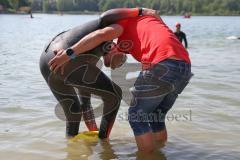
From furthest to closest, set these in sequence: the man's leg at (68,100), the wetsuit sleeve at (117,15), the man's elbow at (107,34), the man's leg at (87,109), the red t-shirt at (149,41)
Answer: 1. the man's leg at (87,109)
2. the man's leg at (68,100)
3. the wetsuit sleeve at (117,15)
4. the man's elbow at (107,34)
5. the red t-shirt at (149,41)

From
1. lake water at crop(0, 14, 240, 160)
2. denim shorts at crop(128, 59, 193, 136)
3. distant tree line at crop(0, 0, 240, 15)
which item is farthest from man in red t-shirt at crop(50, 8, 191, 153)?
distant tree line at crop(0, 0, 240, 15)

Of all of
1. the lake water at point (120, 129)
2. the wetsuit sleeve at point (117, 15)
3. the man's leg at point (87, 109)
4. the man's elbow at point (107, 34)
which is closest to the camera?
the man's elbow at point (107, 34)

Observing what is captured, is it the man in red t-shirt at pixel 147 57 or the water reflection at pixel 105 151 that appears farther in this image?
the water reflection at pixel 105 151

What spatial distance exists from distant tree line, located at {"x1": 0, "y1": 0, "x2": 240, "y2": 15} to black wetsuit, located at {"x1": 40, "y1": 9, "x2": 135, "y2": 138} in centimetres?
11837

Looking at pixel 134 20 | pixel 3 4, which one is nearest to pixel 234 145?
pixel 134 20

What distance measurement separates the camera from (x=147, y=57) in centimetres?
458

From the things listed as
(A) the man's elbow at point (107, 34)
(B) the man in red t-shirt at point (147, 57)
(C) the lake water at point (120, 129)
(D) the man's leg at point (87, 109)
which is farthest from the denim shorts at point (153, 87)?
(D) the man's leg at point (87, 109)

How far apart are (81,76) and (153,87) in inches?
35.0

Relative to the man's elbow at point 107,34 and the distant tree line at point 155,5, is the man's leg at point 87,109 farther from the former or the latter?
the distant tree line at point 155,5

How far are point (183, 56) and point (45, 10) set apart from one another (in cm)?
17354

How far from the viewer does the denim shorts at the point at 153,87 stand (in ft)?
15.0

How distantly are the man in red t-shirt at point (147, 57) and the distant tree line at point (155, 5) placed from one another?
11901 cm

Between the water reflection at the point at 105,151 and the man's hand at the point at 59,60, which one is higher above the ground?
the man's hand at the point at 59,60

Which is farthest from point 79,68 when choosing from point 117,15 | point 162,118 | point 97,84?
point 162,118
